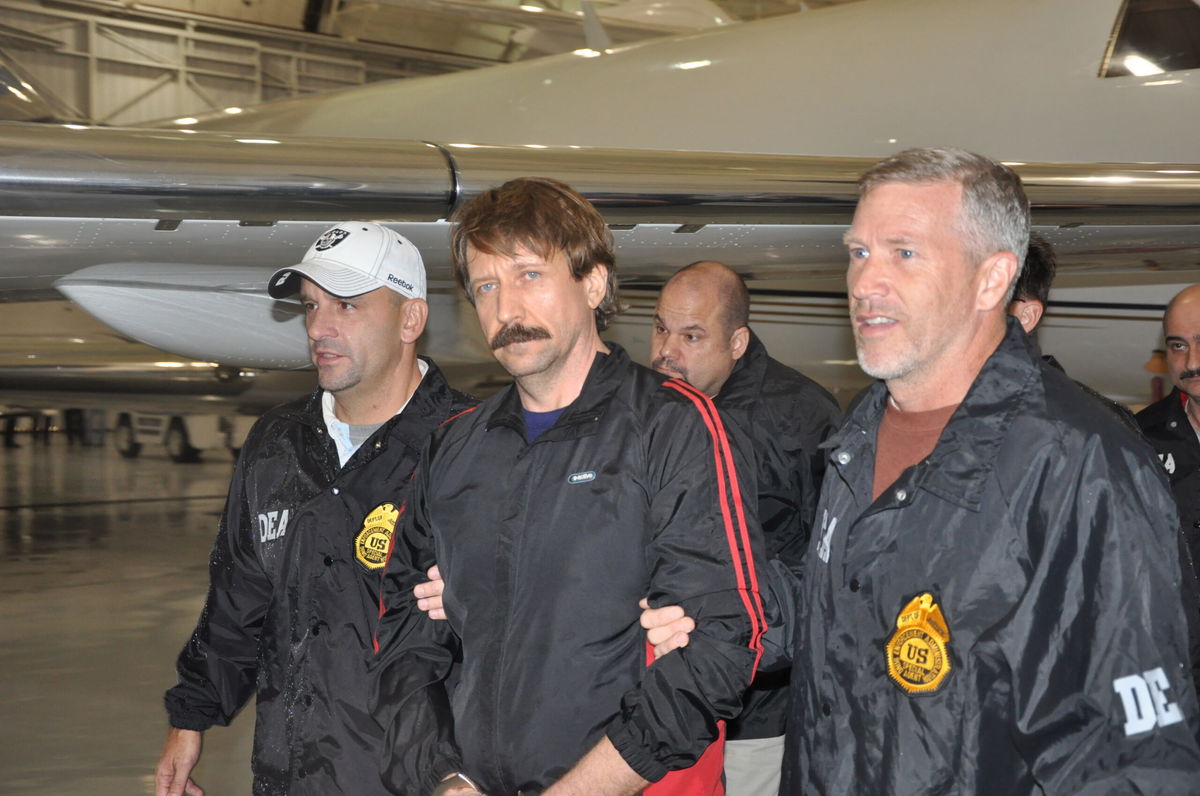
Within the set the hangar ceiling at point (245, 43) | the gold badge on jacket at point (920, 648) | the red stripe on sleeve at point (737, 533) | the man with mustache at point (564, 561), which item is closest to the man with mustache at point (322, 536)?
the man with mustache at point (564, 561)

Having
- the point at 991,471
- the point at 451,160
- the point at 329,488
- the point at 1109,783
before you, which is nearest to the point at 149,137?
the point at 451,160

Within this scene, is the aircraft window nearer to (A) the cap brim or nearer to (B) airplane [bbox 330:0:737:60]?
(B) airplane [bbox 330:0:737:60]

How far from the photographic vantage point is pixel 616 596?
6.77 ft

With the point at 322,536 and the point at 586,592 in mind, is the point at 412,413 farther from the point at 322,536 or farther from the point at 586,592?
the point at 586,592

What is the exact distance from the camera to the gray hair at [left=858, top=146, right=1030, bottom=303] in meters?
1.94

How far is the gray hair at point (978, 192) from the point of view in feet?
6.38

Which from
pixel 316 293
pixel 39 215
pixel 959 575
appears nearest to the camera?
pixel 959 575

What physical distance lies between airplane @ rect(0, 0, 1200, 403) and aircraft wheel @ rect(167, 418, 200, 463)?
20.6 ft

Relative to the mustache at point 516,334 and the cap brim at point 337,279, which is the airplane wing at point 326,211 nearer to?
the cap brim at point 337,279

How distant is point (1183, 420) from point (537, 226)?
8.85 ft

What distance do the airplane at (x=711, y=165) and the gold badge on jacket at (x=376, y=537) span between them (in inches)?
71.3

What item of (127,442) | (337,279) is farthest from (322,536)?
(127,442)

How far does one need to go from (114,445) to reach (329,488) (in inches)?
669

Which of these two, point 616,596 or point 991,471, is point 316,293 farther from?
point 991,471
